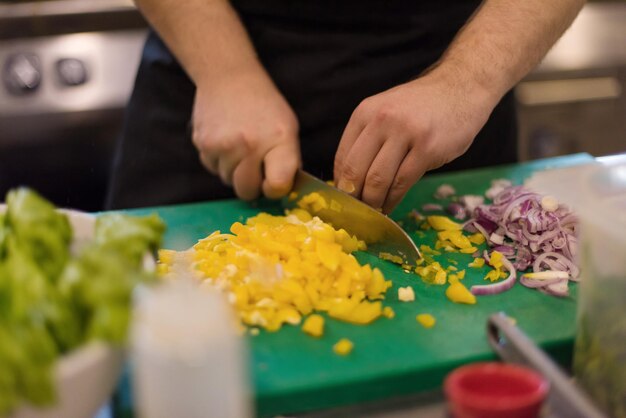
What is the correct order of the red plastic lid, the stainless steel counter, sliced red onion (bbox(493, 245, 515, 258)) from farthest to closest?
the stainless steel counter
sliced red onion (bbox(493, 245, 515, 258))
the red plastic lid

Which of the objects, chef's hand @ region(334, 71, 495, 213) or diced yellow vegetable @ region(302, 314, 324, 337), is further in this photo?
chef's hand @ region(334, 71, 495, 213)

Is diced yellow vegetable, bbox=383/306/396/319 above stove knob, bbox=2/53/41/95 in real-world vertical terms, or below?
above

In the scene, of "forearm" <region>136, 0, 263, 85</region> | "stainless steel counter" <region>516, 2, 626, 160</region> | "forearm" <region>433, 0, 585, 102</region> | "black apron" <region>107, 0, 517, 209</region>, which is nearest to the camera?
"forearm" <region>433, 0, 585, 102</region>

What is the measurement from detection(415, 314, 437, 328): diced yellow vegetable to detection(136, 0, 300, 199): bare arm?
1.28ft

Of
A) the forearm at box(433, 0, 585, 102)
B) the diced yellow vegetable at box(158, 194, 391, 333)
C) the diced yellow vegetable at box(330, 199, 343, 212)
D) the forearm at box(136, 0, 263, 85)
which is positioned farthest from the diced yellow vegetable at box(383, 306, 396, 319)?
the forearm at box(136, 0, 263, 85)

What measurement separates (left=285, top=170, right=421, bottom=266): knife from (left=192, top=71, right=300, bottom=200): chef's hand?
48mm

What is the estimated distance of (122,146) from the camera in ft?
5.93

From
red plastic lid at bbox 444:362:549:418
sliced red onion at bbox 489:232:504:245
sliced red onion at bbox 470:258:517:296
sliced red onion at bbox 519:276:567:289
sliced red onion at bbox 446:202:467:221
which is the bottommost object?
sliced red onion at bbox 446:202:467:221

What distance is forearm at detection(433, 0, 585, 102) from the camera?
1.38 meters

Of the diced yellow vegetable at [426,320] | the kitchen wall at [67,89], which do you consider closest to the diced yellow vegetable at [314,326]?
the diced yellow vegetable at [426,320]

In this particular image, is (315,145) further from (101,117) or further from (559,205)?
(101,117)

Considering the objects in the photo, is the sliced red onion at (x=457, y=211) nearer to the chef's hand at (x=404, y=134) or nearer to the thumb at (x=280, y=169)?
the chef's hand at (x=404, y=134)

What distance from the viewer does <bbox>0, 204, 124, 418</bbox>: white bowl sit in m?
0.73

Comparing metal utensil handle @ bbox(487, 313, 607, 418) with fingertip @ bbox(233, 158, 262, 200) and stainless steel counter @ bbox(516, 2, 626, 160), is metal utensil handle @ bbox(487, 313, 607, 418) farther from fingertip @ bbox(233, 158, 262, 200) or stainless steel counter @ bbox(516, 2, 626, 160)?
stainless steel counter @ bbox(516, 2, 626, 160)
